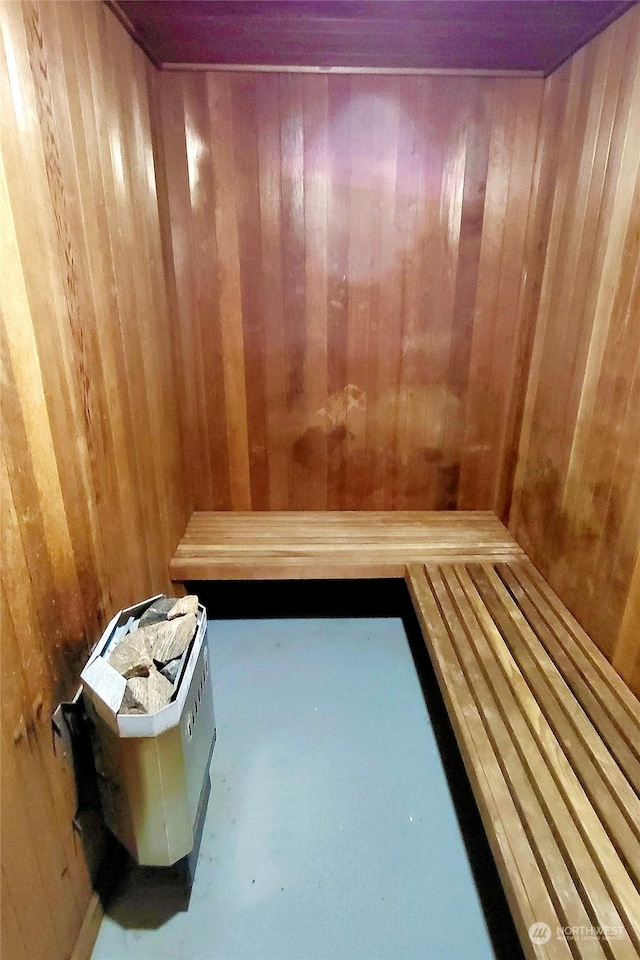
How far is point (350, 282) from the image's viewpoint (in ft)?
7.64

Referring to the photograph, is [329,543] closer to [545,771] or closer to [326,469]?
[326,469]

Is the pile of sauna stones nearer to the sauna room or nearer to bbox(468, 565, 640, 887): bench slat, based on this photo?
the sauna room

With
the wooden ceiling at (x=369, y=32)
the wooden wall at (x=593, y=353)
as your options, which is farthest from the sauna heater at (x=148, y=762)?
the wooden ceiling at (x=369, y=32)

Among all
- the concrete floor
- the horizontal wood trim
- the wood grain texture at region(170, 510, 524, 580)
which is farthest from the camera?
the wood grain texture at region(170, 510, 524, 580)

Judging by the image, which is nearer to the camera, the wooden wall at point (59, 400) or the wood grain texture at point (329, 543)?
the wooden wall at point (59, 400)

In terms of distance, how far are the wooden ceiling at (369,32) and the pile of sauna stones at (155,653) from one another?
1.75m

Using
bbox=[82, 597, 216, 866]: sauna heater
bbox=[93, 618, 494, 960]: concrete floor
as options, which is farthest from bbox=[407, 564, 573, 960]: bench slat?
bbox=[82, 597, 216, 866]: sauna heater

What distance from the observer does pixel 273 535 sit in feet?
8.00

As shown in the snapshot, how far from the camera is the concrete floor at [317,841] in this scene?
1.32 metres

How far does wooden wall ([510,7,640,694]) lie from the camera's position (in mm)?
1577

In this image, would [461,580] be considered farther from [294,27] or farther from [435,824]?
[294,27]

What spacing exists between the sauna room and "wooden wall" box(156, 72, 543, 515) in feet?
0.04

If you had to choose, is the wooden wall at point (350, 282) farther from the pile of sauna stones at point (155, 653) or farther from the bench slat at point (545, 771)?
the pile of sauna stones at point (155, 653)

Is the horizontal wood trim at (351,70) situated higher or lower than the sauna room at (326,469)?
higher
